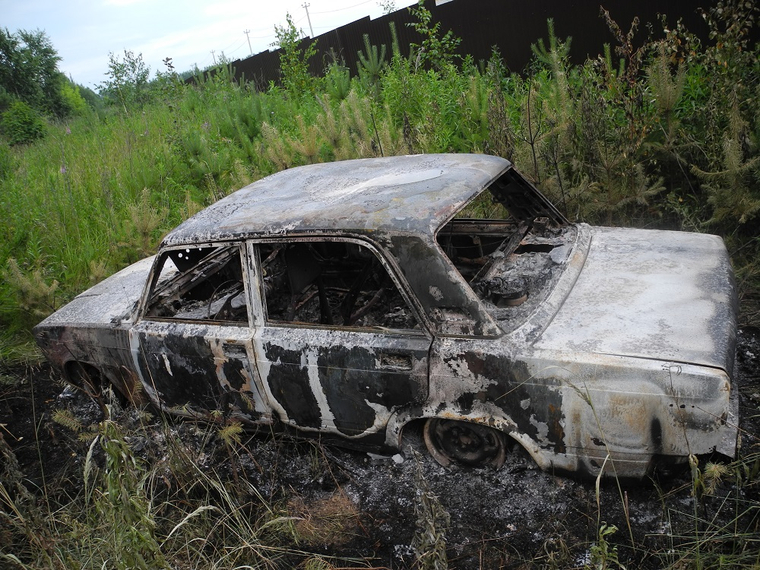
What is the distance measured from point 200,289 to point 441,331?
2.02 m

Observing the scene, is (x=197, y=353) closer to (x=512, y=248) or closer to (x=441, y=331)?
(x=441, y=331)

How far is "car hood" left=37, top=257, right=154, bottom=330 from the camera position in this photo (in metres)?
3.43

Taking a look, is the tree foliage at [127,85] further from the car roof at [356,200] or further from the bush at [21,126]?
the car roof at [356,200]

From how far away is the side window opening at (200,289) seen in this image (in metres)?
3.31

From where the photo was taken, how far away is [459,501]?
2.67 metres

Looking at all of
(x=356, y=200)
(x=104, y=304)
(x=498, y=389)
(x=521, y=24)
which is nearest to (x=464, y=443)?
(x=498, y=389)

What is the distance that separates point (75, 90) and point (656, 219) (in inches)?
1037

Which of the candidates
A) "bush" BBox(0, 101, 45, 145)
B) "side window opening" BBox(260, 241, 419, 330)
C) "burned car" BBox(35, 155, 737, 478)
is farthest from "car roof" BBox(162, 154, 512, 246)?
"bush" BBox(0, 101, 45, 145)

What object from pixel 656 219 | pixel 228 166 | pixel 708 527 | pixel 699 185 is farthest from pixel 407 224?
pixel 228 166

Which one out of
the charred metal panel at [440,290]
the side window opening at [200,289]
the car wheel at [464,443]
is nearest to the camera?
the charred metal panel at [440,290]

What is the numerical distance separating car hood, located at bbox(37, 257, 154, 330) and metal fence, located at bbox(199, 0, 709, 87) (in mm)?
5129

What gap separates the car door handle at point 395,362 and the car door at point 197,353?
27.8 inches

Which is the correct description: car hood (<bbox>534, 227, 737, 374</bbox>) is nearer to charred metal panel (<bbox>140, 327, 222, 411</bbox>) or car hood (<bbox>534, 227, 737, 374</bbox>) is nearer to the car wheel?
the car wheel

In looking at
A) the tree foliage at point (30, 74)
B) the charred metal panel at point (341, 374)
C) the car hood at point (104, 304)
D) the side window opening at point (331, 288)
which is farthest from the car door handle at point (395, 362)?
the tree foliage at point (30, 74)
